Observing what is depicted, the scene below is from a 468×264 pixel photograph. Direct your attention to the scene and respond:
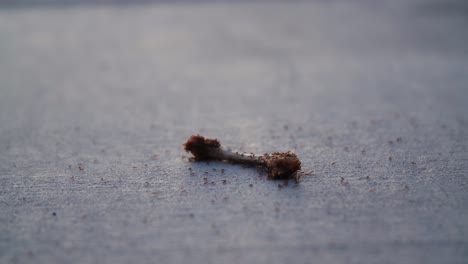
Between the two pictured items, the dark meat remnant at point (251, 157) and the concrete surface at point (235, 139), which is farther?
the dark meat remnant at point (251, 157)

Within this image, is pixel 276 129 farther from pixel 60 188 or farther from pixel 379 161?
pixel 60 188

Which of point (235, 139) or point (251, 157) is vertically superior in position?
point (235, 139)

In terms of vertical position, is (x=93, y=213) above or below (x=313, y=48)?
below

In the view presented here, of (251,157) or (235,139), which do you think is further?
(235,139)

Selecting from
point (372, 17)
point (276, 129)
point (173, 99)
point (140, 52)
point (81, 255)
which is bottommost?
point (81, 255)

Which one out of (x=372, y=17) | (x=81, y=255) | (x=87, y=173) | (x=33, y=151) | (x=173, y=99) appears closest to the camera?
(x=81, y=255)

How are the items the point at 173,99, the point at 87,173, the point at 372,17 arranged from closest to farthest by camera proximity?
1. the point at 87,173
2. the point at 173,99
3. the point at 372,17

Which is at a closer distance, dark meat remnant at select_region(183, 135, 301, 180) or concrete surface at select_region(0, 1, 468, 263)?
concrete surface at select_region(0, 1, 468, 263)

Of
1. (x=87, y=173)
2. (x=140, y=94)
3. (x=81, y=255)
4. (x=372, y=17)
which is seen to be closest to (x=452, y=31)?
(x=372, y=17)
